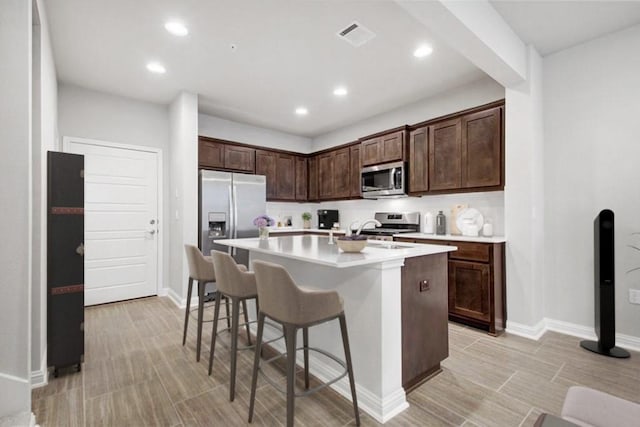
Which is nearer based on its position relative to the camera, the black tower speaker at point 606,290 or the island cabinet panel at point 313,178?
the black tower speaker at point 606,290

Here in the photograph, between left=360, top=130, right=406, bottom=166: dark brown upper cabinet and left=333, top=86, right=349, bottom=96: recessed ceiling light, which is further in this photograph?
left=360, top=130, right=406, bottom=166: dark brown upper cabinet

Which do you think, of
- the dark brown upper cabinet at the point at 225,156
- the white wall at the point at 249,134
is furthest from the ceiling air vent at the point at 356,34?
the white wall at the point at 249,134

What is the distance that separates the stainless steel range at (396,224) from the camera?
14.1ft

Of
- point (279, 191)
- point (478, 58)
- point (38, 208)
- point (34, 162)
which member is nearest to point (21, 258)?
point (38, 208)

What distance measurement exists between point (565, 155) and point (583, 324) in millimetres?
1648

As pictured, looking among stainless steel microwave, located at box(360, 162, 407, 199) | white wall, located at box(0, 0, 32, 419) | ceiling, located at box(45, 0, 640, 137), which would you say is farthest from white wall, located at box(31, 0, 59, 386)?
stainless steel microwave, located at box(360, 162, 407, 199)

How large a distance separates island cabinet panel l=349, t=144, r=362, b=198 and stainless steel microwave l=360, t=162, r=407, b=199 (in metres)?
0.21

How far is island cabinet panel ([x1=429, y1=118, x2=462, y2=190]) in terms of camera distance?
358 cm

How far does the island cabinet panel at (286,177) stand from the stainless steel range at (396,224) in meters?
1.72

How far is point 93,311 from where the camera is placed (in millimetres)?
3756

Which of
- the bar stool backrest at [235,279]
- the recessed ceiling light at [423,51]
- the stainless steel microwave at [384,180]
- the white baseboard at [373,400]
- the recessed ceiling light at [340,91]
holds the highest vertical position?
the recessed ceiling light at [340,91]

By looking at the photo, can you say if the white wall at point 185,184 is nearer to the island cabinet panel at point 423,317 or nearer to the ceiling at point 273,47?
the ceiling at point 273,47

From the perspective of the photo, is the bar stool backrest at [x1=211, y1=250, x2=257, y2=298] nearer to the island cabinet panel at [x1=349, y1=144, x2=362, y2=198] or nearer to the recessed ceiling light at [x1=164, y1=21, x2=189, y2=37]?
the recessed ceiling light at [x1=164, y1=21, x2=189, y2=37]

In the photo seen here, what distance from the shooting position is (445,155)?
12.2 feet
